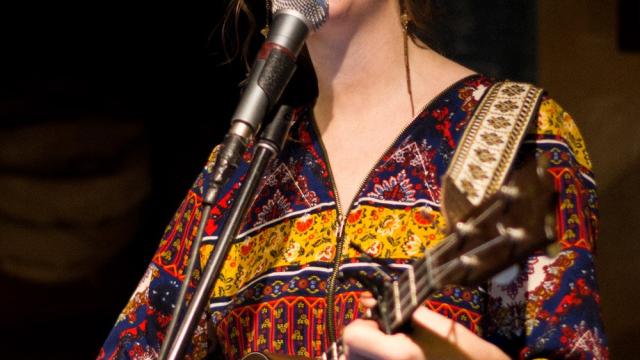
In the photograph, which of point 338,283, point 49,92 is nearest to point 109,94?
point 49,92

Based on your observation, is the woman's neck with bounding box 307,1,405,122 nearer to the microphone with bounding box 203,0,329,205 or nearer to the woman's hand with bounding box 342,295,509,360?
the microphone with bounding box 203,0,329,205

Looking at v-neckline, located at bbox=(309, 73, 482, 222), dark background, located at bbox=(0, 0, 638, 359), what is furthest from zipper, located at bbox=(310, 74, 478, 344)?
dark background, located at bbox=(0, 0, 638, 359)

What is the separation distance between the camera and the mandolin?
0.92 meters

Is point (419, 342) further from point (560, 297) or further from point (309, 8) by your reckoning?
point (309, 8)

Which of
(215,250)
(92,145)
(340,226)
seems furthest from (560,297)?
(92,145)

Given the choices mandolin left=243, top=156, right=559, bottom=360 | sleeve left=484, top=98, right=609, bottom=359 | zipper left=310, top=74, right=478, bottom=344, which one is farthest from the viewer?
zipper left=310, top=74, right=478, bottom=344

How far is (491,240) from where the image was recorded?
3.07ft

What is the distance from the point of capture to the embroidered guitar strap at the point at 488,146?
100cm

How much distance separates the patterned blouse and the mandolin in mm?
182

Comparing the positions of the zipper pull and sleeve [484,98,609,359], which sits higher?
the zipper pull

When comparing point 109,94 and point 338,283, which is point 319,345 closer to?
point 338,283

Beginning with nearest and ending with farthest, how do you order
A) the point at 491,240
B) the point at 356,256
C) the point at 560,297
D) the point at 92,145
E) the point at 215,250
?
the point at 491,240 < the point at 215,250 < the point at 560,297 < the point at 356,256 < the point at 92,145

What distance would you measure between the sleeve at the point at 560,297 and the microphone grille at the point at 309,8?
29cm

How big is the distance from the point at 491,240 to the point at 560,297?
0.26m
